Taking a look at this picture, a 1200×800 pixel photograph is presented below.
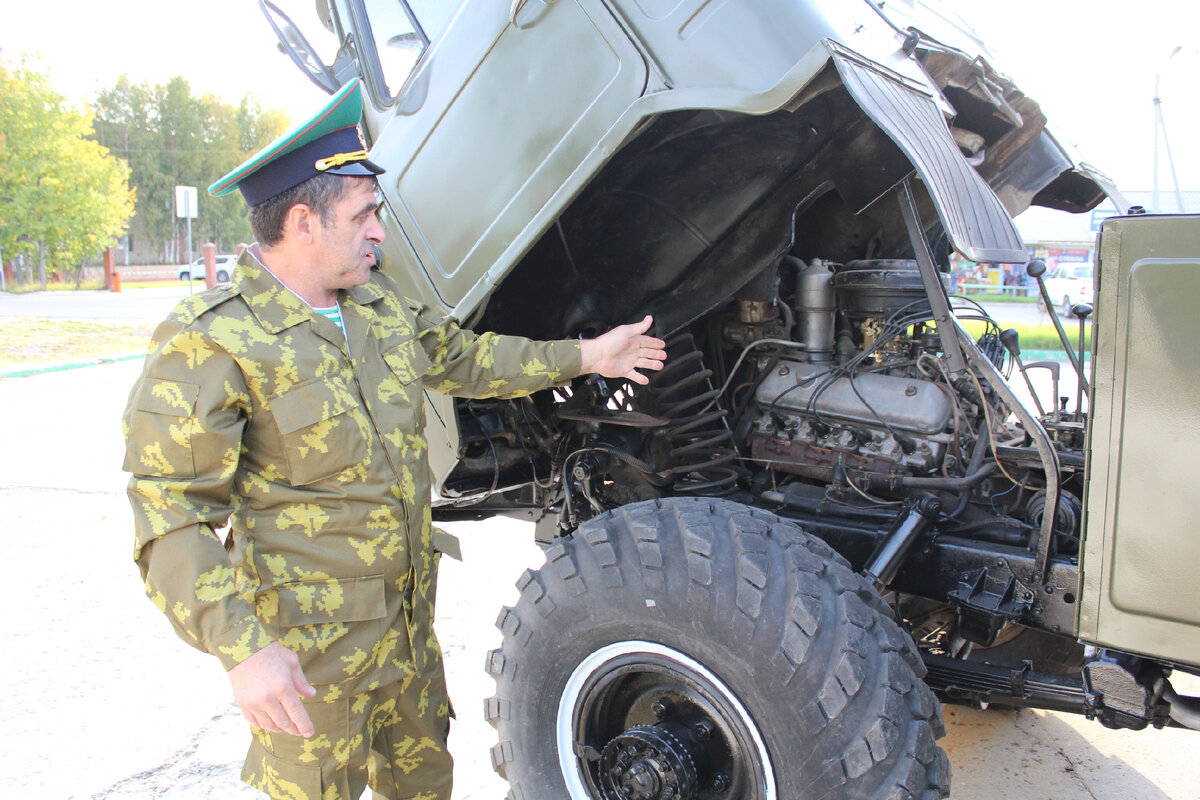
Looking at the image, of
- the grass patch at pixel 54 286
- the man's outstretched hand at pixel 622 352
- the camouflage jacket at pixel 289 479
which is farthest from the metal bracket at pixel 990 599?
the grass patch at pixel 54 286

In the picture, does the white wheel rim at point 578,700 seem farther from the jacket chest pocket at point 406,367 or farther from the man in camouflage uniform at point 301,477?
the jacket chest pocket at point 406,367

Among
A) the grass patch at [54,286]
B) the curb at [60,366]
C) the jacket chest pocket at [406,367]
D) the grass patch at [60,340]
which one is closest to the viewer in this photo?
the jacket chest pocket at [406,367]

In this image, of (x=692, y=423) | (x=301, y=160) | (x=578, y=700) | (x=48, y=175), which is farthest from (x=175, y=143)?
(x=578, y=700)

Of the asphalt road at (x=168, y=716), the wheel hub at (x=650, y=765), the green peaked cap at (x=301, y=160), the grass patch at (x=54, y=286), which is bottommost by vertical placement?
the asphalt road at (x=168, y=716)

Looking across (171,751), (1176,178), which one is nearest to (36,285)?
(171,751)

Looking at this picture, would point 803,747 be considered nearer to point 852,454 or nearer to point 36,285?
point 852,454

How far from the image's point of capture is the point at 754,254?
2.96 m

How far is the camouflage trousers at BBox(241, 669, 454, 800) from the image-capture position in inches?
84.8

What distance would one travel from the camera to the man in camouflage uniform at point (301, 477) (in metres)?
1.86

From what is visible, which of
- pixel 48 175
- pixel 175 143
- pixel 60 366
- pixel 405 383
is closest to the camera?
pixel 405 383

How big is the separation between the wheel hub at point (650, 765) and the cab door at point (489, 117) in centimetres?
135

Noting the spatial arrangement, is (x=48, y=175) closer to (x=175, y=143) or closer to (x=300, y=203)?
(x=175, y=143)

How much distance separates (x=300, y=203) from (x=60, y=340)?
14889mm

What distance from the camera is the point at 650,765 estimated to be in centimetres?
222
